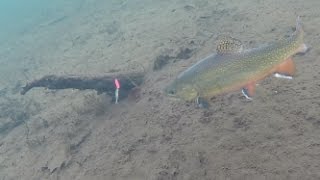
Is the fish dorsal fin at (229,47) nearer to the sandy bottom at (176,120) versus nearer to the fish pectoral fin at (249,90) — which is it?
the fish pectoral fin at (249,90)

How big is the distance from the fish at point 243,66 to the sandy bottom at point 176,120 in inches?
45.2

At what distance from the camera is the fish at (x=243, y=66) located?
4.44m

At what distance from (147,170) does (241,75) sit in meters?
2.26

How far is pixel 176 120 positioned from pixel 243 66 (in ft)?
7.65

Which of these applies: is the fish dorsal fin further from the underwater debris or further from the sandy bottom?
the underwater debris

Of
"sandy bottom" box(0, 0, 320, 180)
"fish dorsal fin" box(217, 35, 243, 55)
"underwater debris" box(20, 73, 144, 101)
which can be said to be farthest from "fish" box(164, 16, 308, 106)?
"underwater debris" box(20, 73, 144, 101)

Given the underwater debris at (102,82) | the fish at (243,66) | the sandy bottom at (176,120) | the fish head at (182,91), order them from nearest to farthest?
1. the fish at (243,66)
2. the fish head at (182,91)
3. the sandy bottom at (176,120)
4. the underwater debris at (102,82)

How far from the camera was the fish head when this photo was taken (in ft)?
15.5

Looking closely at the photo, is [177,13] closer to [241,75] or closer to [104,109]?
[104,109]

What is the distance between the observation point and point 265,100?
20.1ft

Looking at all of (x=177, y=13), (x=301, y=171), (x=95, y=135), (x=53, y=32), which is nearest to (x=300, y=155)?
(x=301, y=171)

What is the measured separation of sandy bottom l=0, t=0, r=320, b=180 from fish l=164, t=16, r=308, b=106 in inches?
45.2

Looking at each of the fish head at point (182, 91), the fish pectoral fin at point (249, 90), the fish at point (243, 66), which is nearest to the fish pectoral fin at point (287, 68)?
the fish at point (243, 66)

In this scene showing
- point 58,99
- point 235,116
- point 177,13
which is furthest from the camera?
point 177,13
